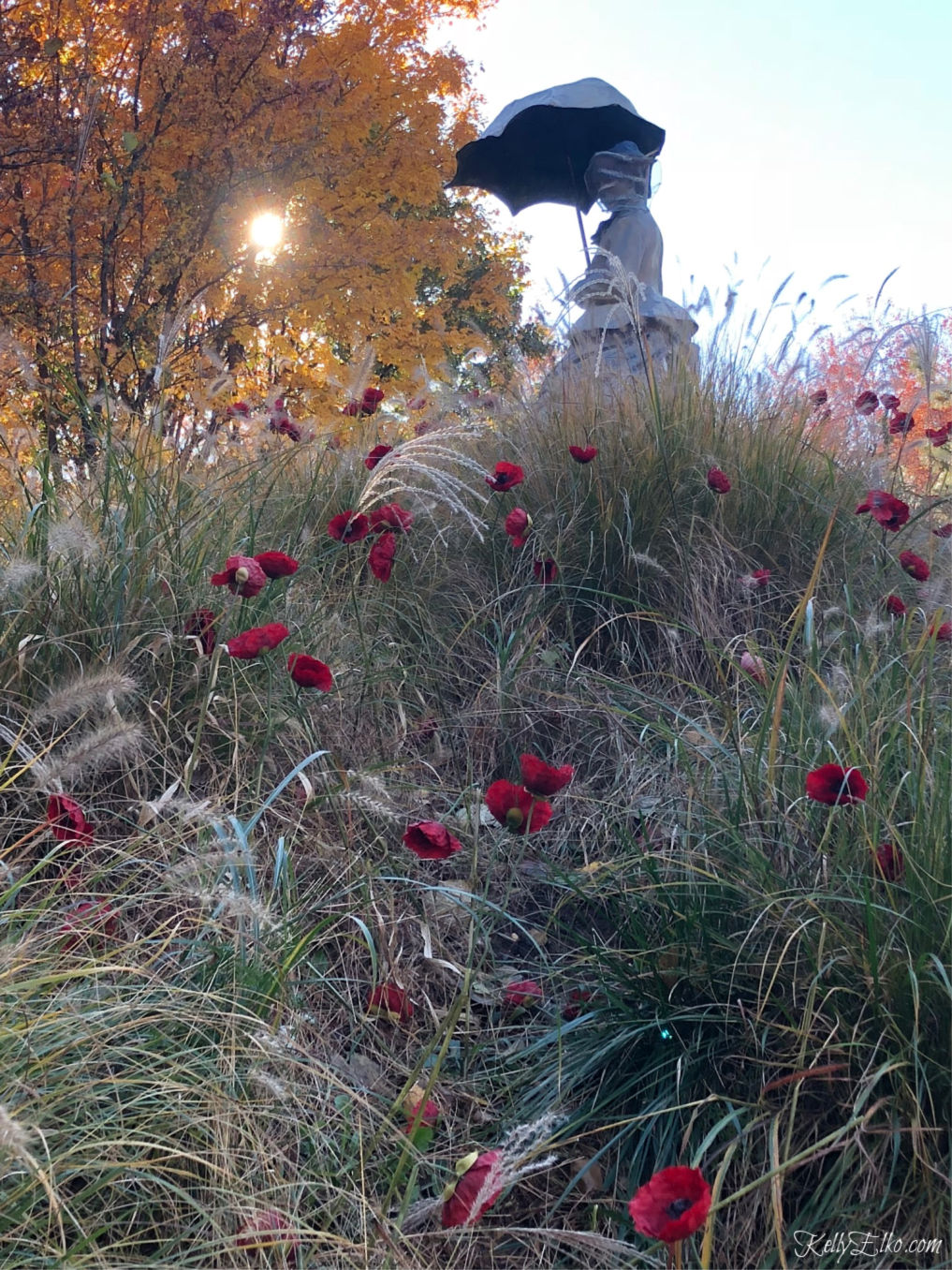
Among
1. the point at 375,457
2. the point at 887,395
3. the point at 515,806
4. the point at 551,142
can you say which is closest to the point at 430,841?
the point at 515,806

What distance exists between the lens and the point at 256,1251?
4.01ft

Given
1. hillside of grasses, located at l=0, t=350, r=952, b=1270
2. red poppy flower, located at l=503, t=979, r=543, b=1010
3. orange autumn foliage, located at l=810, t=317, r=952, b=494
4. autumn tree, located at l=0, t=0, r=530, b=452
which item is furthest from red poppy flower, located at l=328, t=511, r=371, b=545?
autumn tree, located at l=0, t=0, r=530, b=452

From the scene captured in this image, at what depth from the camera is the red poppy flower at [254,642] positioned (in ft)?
5.75

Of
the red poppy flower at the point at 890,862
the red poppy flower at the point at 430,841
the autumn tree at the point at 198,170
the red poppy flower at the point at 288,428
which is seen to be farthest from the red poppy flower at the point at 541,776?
the autumn tree at the point at 198,170

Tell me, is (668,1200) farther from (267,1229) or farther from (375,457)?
(375,457)

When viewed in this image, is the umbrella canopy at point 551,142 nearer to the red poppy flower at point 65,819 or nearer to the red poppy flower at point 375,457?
the red poppy flower at point 375,457

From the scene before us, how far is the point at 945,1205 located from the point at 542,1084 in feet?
1.95

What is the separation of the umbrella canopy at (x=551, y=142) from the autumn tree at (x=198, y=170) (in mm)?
495

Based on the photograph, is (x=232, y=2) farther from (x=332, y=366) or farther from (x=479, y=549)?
(x=479, y=549)

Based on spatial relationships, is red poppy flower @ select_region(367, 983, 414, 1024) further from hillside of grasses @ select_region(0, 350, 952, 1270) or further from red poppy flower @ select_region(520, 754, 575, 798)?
red poppy flower @ select_region(520, 754, 575, 798)

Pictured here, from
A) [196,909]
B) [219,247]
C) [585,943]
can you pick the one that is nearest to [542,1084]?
[585,943]

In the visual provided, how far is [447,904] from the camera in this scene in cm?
198

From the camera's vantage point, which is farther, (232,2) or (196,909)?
(232,2)

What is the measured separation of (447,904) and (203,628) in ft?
2.50
